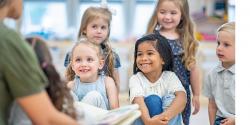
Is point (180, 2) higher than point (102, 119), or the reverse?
point (180, 2)

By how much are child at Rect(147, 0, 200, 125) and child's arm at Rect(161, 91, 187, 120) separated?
49 millimetres

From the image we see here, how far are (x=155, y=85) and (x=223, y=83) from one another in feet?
0.61

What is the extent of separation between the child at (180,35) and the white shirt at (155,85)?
4cm

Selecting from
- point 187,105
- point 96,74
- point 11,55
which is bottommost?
point 187,105

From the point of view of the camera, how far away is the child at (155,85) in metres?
1.18

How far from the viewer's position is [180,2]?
1.25m

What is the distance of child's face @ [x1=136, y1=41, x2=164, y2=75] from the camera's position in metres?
1.19

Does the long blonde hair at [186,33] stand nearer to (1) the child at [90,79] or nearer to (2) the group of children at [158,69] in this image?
(2) the group of children at [158,69]

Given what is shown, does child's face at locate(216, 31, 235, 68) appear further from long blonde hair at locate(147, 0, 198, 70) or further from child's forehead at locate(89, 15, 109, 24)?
child's forehead at locate(89, 15, 109, 24)

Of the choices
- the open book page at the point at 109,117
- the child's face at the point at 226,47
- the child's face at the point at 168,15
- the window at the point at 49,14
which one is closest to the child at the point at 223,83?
the child's face at the point at 226,47

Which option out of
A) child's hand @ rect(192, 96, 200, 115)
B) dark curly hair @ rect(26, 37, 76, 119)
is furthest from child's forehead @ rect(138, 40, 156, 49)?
dark curly hair @ rect(26, 37, 76, 119)
